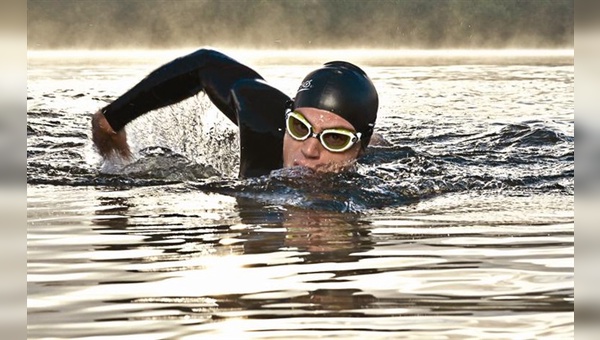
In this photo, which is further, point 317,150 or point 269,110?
point 269,110

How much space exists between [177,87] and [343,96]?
1348 millimetres

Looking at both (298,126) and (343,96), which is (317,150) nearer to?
(298,126)

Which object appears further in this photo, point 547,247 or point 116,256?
point 547,247

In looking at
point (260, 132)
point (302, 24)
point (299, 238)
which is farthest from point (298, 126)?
point (302, 24)

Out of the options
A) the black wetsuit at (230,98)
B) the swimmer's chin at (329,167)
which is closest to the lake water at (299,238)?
the swimmer's chin at (329,167)

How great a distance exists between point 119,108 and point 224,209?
78.0 inches

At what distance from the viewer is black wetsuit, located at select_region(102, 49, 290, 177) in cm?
633

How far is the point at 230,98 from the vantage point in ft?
21.9

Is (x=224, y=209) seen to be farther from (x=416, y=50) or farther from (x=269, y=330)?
(x=416, y=50)

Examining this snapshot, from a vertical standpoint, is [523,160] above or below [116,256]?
above

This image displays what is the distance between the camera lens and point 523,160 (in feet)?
26.0

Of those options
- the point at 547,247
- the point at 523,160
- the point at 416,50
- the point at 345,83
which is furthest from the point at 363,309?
the point at 416,50

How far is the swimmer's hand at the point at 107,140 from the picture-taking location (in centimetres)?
703

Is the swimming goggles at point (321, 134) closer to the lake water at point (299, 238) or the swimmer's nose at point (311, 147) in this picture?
the swimmer's nose at point (311, 147)
